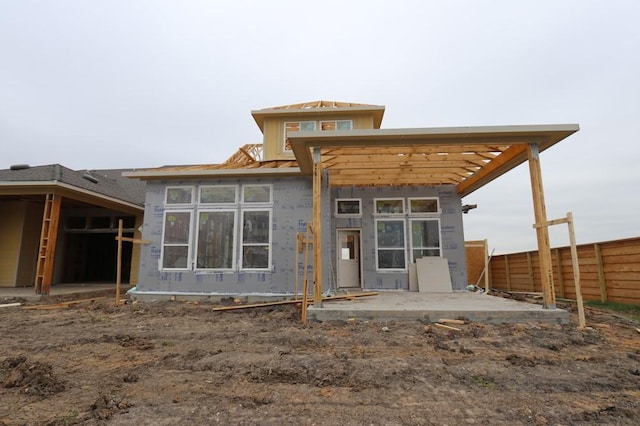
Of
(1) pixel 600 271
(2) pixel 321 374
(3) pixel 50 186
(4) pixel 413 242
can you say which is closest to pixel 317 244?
(2) pixel 321 374

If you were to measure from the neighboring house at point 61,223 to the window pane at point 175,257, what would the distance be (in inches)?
141

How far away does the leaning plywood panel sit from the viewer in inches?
341

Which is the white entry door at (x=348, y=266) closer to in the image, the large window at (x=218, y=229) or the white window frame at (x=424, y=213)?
the white window frame at (x=424, y=213)

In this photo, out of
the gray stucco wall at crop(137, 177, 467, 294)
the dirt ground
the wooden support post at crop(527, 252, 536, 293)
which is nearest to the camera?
the dirt ground

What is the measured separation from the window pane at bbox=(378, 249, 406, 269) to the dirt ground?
3.82 meters

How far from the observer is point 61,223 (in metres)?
13.0

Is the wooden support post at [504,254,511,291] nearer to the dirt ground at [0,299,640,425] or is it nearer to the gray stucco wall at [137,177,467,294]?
the gray stucco wall at [137,177,467,294]

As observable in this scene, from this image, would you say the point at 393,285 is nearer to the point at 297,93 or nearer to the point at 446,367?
the point at 446,367

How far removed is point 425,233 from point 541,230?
11.9 ft

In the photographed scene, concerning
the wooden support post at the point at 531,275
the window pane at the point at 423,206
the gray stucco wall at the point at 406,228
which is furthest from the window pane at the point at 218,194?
the wooden support post at the point at 531,275

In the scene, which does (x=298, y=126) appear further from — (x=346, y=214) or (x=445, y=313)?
(x=445, y=313)

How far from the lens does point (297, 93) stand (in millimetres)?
47781

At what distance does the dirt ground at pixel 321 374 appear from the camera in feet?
7.67

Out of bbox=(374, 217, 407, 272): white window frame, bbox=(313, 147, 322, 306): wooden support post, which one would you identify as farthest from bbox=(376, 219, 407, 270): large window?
bbox=(313, 147, 322, 306): wooden support post
